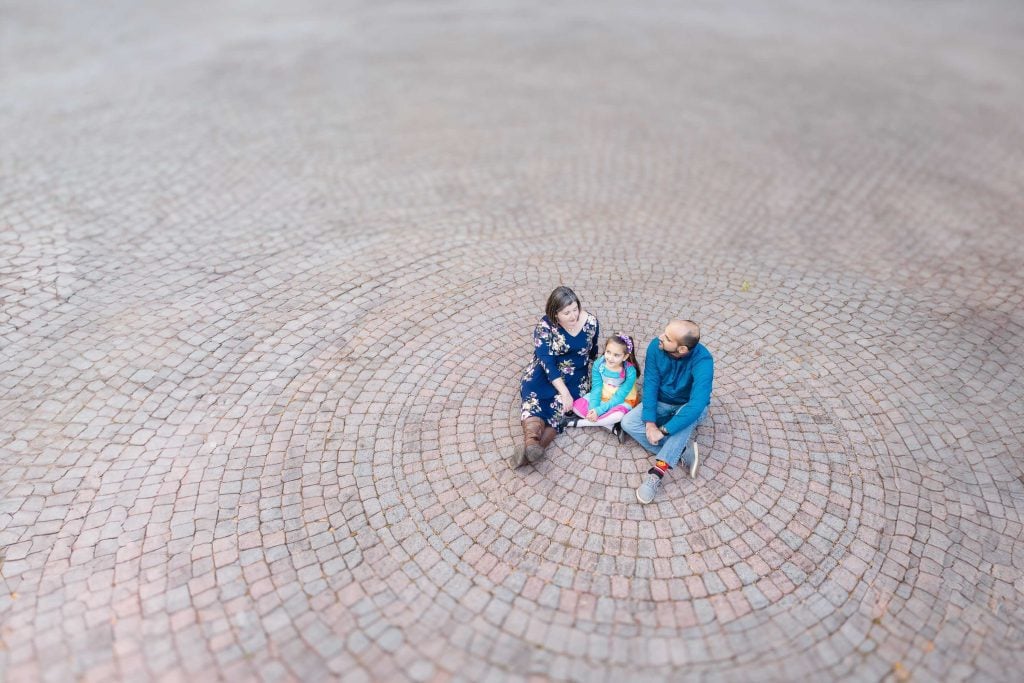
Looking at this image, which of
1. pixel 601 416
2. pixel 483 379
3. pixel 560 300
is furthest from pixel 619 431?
pixel 483 379

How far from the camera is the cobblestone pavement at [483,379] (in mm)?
5125

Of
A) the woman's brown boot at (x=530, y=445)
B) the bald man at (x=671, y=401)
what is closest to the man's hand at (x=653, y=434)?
the bald man at (x=671, y=401)

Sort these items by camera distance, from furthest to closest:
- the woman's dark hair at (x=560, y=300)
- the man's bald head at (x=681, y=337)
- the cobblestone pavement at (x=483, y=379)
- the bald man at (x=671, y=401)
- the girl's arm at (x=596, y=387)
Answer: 1. the girl's arm at (x=596, y=387)
2. the woman's dark hair at (x=560, y=300)
3. the bald man at (x=671, y=401)
4. the man's bald head at (x=681, y=337)
5. the cobblestone pavement at (x=483, y=379)

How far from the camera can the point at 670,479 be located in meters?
6.21

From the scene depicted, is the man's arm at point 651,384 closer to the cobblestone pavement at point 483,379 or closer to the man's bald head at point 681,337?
the man's bald head at point 681,337

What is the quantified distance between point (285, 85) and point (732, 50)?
12.0 m

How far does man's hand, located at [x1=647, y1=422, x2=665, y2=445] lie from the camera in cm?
617

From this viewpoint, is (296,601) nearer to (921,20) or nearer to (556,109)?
(556,109)

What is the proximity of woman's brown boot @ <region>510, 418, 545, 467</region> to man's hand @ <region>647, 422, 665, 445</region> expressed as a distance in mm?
979

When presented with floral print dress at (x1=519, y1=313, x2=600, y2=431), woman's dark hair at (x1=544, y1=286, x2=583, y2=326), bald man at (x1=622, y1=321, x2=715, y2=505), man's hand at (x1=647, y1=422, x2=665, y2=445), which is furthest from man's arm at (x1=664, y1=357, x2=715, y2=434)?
woman's dark hair at (x1=544, y1=286, x2=583, y2=326)

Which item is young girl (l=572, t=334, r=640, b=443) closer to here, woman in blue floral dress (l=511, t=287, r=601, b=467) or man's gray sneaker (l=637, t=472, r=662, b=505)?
woman in blue floral dress (l=511, t=287, r=601, b=467)

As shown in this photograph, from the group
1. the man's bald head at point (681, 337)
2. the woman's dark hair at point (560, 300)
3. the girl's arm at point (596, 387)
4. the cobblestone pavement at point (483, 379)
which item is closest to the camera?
the cobblestone pavement at point (483, 379)

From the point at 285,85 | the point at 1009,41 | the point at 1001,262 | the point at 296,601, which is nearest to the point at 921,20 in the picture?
the point at 1009,41

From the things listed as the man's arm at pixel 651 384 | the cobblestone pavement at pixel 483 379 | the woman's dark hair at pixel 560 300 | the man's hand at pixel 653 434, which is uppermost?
the woman's dark hair at pixel 560 300
